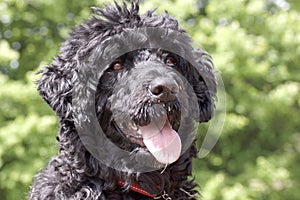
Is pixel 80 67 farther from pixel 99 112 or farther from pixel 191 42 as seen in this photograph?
pixel 191 42

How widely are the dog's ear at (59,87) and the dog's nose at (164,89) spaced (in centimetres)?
65

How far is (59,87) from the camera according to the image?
4.17 metres

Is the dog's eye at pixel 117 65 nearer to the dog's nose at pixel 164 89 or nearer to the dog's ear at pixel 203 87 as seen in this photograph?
the dog's nose at pixel 164 89

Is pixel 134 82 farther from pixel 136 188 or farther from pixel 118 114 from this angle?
pixel 136 188

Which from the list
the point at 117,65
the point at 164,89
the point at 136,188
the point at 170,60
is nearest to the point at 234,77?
the point at 170,60

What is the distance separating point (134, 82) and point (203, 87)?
684 mm

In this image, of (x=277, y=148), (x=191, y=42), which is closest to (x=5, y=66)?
(x=277, y=148)

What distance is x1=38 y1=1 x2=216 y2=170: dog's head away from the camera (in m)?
3.91

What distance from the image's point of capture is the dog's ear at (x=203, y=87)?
4.41m

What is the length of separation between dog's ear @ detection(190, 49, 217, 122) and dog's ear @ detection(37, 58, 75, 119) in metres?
0.93

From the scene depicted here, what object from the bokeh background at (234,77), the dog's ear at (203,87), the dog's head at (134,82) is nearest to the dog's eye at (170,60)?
the dog's head at (134,82)

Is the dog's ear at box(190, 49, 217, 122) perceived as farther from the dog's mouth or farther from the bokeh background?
the bokeh background

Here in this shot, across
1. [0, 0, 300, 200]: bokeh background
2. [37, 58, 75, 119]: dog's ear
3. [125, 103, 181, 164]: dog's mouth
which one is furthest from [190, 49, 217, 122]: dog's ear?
[0, 0, 300, 200]: bokeh background

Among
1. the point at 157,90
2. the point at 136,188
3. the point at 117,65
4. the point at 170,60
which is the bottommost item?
the point at 136,188
